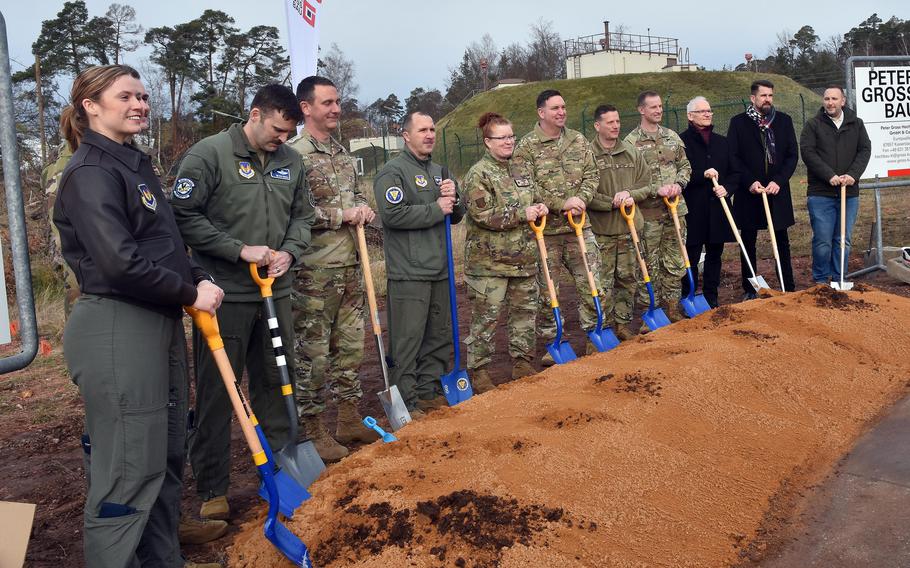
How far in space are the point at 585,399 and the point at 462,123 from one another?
3494 cm

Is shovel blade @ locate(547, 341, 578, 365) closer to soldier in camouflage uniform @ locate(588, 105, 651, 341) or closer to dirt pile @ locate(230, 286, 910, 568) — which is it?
dirt pile @ locate(230, 286, 910, 568)

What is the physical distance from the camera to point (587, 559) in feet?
10.0

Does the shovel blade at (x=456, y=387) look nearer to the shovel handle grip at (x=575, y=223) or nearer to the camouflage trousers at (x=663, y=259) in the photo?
the shovel handle grip at (x=575, y=223)

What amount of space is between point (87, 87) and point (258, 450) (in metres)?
A: 1.53

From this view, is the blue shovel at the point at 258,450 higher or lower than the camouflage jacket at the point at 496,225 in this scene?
lower

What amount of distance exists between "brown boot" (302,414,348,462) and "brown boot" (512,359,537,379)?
1682 mm

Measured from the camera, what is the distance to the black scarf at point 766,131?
25.6 feet

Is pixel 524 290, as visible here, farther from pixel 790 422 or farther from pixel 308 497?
pixel 308 497

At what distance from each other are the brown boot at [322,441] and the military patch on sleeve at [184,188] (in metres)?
1.57

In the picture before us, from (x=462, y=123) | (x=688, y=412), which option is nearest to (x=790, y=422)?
(x=688, y=412)

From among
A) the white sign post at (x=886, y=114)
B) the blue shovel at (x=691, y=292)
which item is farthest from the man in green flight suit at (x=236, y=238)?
the white sign post at (x=886, y=114)

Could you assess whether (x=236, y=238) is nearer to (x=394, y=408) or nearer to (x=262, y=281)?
(x=262, y=281)

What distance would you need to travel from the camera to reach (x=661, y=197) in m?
7.46

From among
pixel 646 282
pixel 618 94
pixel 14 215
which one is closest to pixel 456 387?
pixel 646 282
